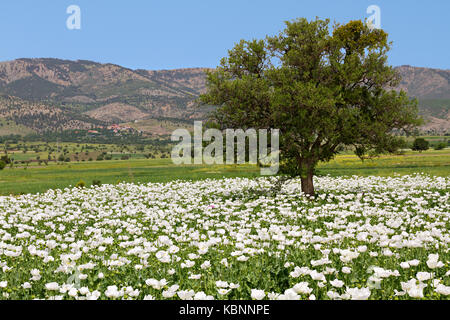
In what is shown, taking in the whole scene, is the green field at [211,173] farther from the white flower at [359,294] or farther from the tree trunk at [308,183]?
the white flower at [359,294]

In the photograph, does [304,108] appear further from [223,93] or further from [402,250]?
[402,250]

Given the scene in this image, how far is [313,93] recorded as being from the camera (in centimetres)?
2119

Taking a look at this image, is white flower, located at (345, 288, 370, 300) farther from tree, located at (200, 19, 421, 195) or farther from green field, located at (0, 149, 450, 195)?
green field, located at (0, 149, 450, 195)

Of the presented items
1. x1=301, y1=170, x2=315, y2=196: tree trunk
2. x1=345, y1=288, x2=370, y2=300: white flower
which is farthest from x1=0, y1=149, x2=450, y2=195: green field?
x1=345, y1=288, x2=370, y2=300: white flower

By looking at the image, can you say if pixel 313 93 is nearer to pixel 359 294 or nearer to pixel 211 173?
pixel 359 294

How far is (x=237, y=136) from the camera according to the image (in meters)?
22.5

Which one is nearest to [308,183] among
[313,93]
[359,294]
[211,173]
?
[313,93]

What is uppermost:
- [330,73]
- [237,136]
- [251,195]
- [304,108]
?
[330,73]

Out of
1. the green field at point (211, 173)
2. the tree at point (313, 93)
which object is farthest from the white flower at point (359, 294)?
the green field at point (211, 173)

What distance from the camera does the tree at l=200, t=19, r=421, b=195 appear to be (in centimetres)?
2169

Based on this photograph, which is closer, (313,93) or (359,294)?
(359,294)

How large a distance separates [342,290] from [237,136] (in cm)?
1659
